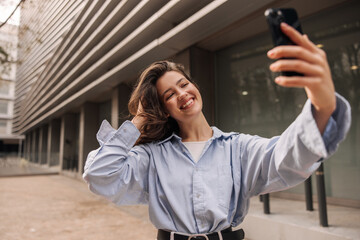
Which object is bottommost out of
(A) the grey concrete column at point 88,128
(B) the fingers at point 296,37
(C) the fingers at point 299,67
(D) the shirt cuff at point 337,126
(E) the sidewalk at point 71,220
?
(E) the sidewalk at point 71,220

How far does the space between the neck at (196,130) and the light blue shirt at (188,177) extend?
11 centimetres

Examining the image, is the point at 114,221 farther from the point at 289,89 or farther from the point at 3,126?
the point at 3,126

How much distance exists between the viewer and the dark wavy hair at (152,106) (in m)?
1.65

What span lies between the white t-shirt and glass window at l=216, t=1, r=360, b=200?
4.44 metres

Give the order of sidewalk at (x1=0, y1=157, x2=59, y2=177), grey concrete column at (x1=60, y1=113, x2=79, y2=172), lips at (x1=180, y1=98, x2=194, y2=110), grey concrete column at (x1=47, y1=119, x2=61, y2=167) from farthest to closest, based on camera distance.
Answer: grey concrete column at (x1=47, y1=119, x2=61, y2=167) → sidewalk at (x1=0, y1=157, x2=59, y2=177) → grey concrete column at (x1=60, y1=113, x2=79, y2=172) → lips at (x1=180, y1=98, x2=194, y2=110)

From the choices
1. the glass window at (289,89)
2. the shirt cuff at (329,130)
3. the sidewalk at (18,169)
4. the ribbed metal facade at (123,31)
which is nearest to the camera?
the shirt cuff at (329,130)

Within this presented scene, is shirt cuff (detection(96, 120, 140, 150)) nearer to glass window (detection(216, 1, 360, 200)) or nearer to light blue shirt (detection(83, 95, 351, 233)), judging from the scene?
light blue shirt (detection(83, 95, 351, 233))

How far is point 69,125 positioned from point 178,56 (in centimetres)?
1346

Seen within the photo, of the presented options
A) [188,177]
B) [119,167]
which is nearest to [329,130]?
[188,177]

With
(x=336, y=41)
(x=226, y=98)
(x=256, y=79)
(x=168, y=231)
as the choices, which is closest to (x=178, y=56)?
(x=226, y=98)

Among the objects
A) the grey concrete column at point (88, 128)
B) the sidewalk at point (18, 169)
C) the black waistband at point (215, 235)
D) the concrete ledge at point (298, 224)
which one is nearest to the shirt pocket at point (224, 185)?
the black waistband at point (215, 235)

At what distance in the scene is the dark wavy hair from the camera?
5.42 feet

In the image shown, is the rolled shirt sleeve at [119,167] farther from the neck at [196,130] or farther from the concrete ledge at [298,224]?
the concrete ledge at [298,224]

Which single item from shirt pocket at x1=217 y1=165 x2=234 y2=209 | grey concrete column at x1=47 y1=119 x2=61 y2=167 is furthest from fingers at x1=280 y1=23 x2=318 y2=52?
grey concrete column at x1=47 y1=119 x2=61 y2=167
